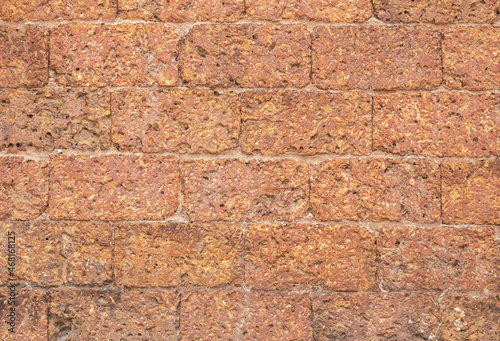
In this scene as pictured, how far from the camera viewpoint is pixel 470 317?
2.51m

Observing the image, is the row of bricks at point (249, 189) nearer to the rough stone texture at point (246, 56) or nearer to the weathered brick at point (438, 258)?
the weathered brick at point (438, 258)

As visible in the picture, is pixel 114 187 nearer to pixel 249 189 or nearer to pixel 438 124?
pixel 249 189

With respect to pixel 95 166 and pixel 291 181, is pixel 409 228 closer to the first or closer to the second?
pixel 291 181

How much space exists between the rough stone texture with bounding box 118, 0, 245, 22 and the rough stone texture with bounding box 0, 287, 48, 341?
1750 mm

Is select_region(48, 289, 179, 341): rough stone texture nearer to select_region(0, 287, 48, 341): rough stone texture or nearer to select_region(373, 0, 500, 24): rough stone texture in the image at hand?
select_region(0, 287, 48, 341): rough stone texture

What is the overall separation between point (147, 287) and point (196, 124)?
3.28 ft

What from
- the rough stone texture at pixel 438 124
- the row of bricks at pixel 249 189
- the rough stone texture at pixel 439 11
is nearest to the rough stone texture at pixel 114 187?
the row of bricks at pixel 249 189

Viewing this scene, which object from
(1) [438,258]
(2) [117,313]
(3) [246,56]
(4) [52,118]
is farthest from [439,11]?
(2) [117,313]

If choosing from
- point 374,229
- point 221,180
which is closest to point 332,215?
point 374,229

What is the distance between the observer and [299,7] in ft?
8.43

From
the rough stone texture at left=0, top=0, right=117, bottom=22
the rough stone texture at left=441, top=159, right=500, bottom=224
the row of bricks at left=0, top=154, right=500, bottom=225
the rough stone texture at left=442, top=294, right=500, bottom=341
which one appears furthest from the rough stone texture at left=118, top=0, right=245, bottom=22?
the rough stone texture at left=442, top=294, right=500, bottom=341

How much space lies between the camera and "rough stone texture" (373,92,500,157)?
2551 millimetres

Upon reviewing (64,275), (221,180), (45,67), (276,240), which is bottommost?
(64,275)

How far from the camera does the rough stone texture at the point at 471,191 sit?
254cm
